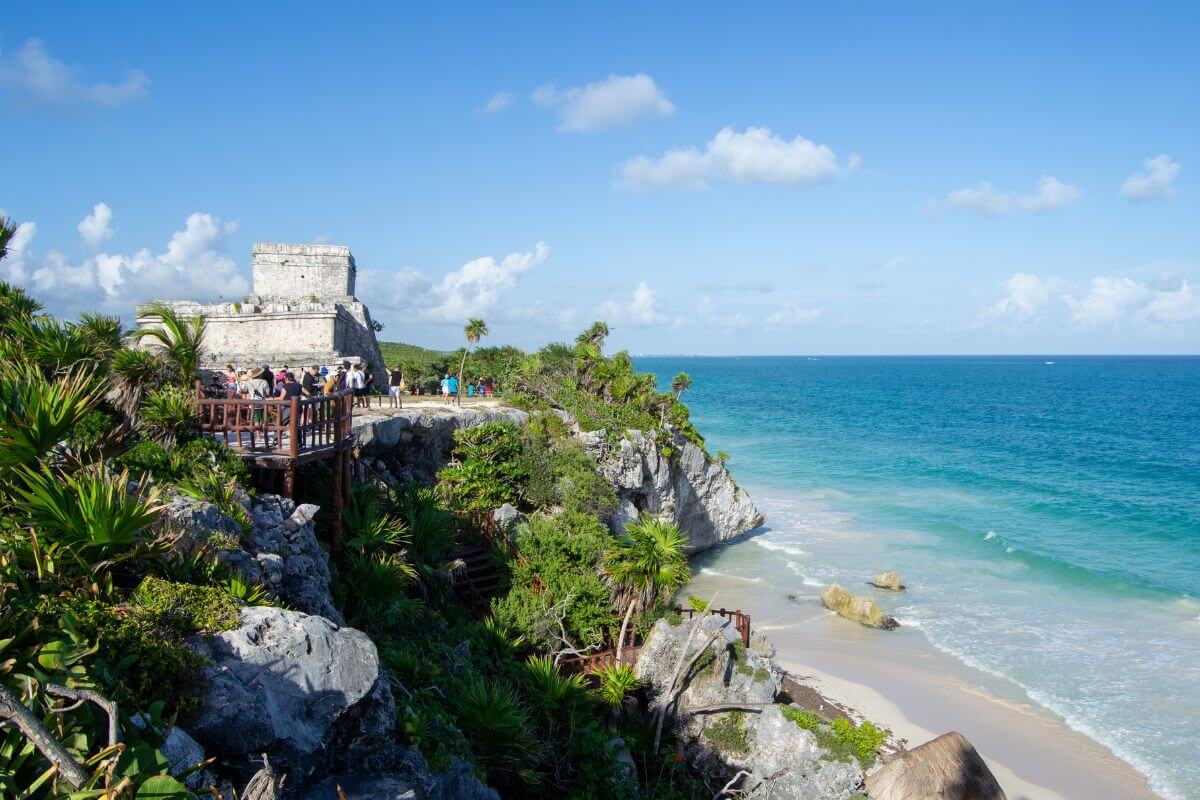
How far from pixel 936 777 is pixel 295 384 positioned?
12.1 m

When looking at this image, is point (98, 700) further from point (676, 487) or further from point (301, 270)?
point (301, 270)

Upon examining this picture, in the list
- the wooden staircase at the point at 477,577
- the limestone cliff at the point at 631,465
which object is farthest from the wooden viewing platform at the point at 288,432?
the wooden staircase at the point at 477,577

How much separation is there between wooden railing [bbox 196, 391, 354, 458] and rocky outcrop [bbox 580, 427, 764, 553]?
29.3 feet

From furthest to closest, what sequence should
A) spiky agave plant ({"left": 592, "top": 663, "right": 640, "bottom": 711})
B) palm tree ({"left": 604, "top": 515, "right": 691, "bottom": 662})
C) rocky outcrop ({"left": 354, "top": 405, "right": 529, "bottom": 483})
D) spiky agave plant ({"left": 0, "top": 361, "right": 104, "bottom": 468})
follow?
rocky outcrop ({"left": 354, "top": 405, "right": 529, "bottom": 483}) < palm tree ({"left": 604, "top": 515, "right": 691, "bottom": 662}) < spiky agave plant ({"left": 592, "top": 663, "right": 640, "bottom": 711}) < spiky agave plant ({"left": 0, "top": 361, "right": 104, "bottom": 468})

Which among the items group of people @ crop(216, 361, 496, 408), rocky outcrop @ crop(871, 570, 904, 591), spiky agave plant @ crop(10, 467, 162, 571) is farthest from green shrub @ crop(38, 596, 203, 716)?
rocky outcrop @ crop(871, 570, 904, 591)

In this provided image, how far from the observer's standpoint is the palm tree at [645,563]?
43.5 feet

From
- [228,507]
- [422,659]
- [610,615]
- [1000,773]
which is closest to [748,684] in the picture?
[610,615]

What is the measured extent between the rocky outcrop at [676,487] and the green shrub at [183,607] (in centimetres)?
1322

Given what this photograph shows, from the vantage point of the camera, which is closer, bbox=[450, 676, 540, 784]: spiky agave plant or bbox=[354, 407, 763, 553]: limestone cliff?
bbox=[450, 676, 540, 784]: spiky agave plant

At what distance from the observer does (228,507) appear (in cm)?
873

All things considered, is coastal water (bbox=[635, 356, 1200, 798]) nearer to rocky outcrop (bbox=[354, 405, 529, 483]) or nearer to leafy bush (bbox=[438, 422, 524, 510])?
Answer: leafy bush (bbox=[438, 422, 524, 510])

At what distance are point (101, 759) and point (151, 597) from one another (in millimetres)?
2468

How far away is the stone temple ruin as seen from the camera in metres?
22.7

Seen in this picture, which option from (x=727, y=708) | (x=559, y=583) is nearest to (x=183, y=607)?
(x=727, y=708)
